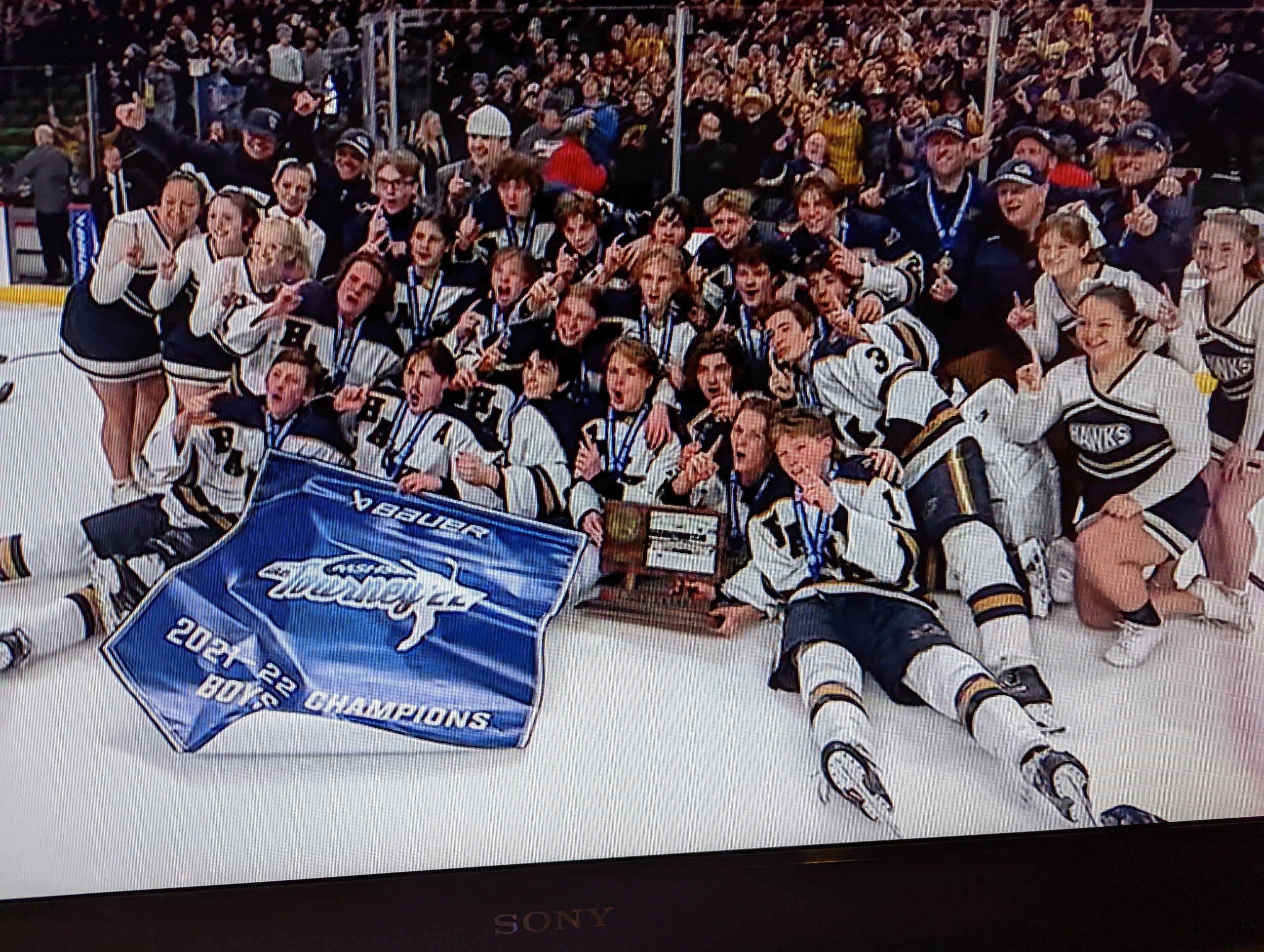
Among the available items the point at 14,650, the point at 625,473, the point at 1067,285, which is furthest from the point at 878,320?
the point at 14,650

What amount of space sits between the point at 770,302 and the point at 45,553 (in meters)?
0.80

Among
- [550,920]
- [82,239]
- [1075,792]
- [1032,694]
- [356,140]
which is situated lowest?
[550,920]

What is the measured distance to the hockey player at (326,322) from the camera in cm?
125

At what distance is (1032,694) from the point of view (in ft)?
4.34

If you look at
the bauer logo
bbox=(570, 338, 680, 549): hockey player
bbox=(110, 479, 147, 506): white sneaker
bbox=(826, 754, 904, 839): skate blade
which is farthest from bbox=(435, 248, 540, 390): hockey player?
bbox=(826, 754, 904, 839): skate blade

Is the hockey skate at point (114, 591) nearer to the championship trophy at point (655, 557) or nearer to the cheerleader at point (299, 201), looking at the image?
the cheerleader at point (299, 201)

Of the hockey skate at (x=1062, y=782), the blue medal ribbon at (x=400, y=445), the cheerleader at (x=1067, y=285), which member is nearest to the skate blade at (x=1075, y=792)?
the hockey skate at (x=1062, y=782)

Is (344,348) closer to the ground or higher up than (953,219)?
closer to the ground

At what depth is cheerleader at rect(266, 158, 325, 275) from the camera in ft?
4.01

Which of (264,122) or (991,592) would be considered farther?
(991,592)

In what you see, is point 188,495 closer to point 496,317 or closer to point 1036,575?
point 496,317

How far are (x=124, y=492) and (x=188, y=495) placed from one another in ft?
0.21

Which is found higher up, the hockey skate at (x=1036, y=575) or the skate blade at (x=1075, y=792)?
the hockey skate at (x=1036, y=575)

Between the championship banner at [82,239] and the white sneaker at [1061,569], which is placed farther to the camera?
the white sneaker at [1061,569]
